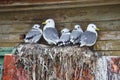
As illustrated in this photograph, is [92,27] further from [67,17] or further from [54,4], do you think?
[54,4]

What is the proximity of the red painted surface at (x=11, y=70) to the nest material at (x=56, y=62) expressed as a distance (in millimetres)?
63

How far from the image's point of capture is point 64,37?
3.51 meters

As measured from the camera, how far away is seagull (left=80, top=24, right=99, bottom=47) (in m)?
3.40

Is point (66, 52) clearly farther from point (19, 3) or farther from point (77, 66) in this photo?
point (19, 3)

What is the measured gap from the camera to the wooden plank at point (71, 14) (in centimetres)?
357

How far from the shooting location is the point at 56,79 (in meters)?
3.42

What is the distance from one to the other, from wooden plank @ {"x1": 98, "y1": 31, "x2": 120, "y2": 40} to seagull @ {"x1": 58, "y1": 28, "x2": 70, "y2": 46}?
36 centimetres

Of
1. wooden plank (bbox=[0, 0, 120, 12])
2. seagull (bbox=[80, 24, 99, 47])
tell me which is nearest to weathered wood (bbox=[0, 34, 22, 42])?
wooden plank (bbox=[0, 0, 120, 12])

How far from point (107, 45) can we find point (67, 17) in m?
0.60

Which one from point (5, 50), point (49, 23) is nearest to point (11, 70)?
point (5, 50)

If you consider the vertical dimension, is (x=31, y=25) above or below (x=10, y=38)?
above

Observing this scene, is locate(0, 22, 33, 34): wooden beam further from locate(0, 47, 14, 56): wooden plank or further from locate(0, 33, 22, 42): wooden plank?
locate(0, 47, 14, 56): wooden plank

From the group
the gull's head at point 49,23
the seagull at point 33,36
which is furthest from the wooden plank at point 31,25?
the seagull at point 33,36

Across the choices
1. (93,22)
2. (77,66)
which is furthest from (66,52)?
(93,22)
